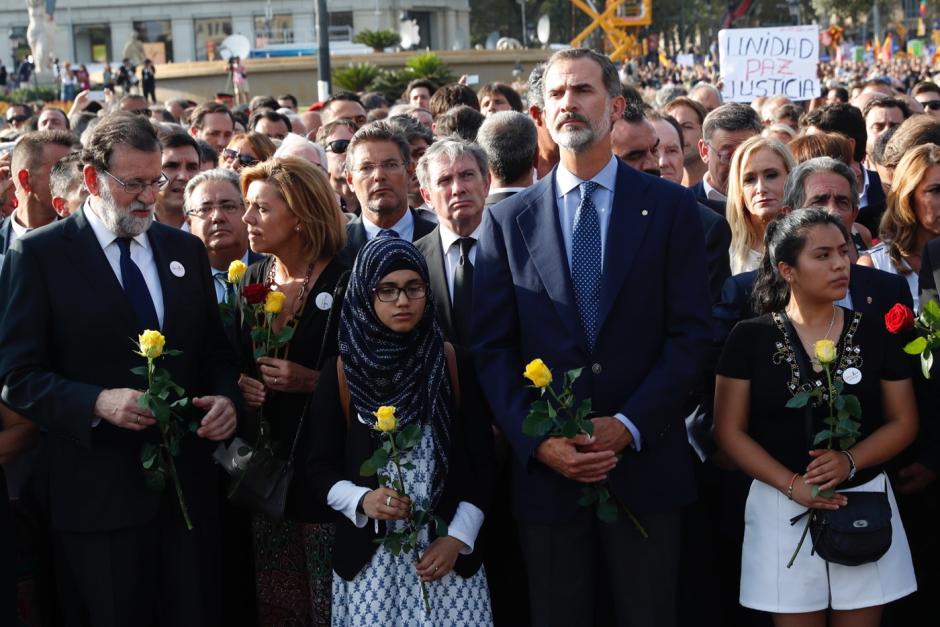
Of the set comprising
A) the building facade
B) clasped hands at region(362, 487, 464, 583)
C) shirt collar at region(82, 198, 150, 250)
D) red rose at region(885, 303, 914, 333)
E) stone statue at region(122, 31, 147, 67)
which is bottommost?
clasped hands at region(362, 487, 464, 583)

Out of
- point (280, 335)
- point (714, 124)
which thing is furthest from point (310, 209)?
point (714, 124)

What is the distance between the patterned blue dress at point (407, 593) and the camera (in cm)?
491

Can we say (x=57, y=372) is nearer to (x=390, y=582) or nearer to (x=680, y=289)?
(x=390, y=582)

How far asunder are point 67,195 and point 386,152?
1.60 meters

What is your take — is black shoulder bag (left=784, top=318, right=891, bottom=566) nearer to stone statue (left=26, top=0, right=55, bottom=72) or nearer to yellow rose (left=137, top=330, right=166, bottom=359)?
yellow rose (left=137, top=330, right=166, bottom=359)

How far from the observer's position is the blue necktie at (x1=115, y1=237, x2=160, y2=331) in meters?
5.12

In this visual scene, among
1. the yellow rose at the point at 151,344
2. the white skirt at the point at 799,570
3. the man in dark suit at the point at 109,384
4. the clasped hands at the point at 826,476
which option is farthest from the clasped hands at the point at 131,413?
the clasped hands at the point at 826,476

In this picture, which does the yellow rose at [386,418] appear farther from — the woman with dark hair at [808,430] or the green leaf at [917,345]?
the green leaf at [917,345]

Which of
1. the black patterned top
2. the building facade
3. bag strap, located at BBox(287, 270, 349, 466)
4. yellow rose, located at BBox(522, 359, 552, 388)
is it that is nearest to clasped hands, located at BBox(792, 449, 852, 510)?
the black patterned top

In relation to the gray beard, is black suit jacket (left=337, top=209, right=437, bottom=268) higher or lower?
lower

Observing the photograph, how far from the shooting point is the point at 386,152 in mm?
6594

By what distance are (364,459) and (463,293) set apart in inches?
42.0

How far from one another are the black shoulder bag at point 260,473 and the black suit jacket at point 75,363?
0.37 metres

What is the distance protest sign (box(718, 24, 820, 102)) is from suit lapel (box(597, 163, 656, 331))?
8.18 meters
